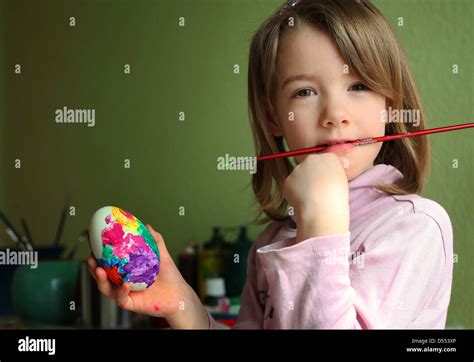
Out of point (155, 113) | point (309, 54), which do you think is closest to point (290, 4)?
point (309, 54)

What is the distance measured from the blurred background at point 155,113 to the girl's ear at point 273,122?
0.14 ft

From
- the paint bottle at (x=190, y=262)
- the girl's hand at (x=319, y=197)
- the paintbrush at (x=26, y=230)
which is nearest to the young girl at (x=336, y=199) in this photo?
the girl's hand at (x=319, y=197)

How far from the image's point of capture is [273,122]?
88cm

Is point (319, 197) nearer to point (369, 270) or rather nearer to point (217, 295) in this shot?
point (369, 270)

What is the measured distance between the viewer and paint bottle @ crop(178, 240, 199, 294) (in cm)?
107

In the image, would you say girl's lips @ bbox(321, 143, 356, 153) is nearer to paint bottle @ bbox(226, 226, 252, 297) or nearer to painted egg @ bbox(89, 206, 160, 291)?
painted egg @ bbox(89, 206, 160, 291)

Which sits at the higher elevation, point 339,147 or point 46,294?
point 339,147

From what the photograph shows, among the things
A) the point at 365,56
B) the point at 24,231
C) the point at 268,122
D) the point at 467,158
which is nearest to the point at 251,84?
the point at 268,122

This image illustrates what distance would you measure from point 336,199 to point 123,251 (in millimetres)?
257

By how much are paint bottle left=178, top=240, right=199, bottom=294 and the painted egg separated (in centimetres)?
22

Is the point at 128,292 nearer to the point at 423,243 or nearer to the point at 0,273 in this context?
the point at 423,243

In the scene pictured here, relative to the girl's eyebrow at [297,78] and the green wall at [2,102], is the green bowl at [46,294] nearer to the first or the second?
the green wall at [2,102]

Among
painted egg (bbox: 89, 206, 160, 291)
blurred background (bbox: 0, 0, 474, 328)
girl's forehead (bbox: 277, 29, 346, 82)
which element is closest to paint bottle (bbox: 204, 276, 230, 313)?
blurred background (bbox: 0, 0, 474, 328)

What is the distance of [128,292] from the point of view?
2.65 feet
